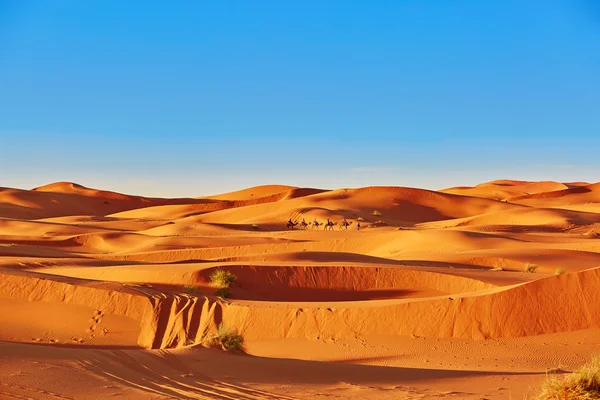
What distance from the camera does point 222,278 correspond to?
886 inches

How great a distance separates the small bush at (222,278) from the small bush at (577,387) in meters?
15.2

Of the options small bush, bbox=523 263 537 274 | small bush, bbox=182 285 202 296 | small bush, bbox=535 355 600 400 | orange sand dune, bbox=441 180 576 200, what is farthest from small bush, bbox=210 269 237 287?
orange sand dune, bbox=441 180 576 200

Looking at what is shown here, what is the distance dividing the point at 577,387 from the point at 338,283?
15950 millimetres

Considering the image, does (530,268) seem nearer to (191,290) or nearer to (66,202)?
(191,290)

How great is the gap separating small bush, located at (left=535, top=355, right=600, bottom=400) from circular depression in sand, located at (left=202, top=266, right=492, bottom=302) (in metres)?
14.3

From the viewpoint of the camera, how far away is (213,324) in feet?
55.5

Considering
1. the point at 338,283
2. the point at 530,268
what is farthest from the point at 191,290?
the point at 530,268

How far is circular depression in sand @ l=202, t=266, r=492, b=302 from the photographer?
22750mm

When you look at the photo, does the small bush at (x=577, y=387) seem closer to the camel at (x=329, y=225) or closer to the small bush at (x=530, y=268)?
the small bush at (x=530, y=268)

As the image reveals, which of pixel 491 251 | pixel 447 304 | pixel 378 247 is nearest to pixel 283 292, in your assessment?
pixel 447 304

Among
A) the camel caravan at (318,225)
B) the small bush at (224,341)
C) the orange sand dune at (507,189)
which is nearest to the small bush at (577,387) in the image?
the small bush at (224,341)

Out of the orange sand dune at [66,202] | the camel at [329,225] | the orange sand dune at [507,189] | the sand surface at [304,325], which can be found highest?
the orange sand dune at [507,189]

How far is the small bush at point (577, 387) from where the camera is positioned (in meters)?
7.75

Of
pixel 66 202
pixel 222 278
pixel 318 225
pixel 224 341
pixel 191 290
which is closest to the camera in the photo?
pixel 224 341
